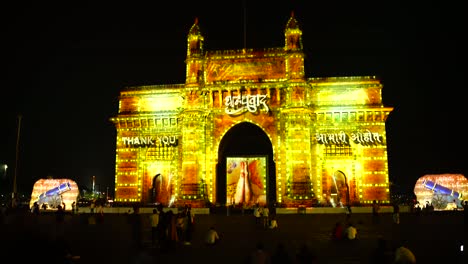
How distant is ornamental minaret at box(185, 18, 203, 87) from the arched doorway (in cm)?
592

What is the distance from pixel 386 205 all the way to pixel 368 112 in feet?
27.6

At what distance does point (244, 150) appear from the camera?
42.8 metres

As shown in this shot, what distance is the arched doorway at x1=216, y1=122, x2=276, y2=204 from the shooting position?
41.5 meters

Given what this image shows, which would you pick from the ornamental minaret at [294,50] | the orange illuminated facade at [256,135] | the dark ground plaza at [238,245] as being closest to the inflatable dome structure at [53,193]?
the orange illuminated facade at [256,135]

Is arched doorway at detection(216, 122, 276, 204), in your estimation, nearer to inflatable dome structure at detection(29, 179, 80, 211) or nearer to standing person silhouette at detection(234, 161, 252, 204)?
standing person silhouette at detection(234, 161, 252, 204)

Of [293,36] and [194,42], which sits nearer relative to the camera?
[293,36]

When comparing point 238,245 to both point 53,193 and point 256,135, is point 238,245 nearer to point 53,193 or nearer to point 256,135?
point 256,135

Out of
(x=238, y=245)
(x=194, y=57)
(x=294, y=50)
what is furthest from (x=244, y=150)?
(x=238, y=245)

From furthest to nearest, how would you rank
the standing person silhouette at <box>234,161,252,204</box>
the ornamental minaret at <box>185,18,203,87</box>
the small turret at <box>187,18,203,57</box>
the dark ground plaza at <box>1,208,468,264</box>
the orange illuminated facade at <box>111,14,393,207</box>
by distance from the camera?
the small turret at <box>187,18,203,57</box> < the standing person silhouette at <box>234,161,252,204</box> < the ornamental minaret at <box>185,18,203,87</box> < the orange illuminated facade at <box>111,14,393,207</box> < the dark ground plaza at <box>1,208,468,264</box>

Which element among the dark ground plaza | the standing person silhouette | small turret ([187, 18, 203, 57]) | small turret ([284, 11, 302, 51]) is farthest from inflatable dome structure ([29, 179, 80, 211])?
small turret ([284, 11, 302, 51])

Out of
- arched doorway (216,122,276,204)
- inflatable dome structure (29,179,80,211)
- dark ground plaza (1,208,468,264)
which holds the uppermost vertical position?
arched doorway (216,122,276,204)

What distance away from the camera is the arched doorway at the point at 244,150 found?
41531mm

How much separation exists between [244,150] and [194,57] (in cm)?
1026

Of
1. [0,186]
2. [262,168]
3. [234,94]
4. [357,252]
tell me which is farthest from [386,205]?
[0,186]
